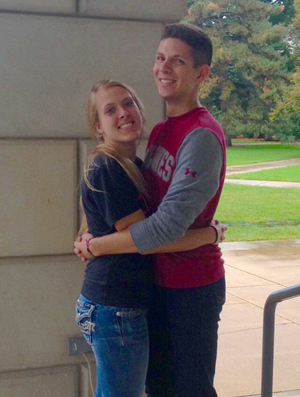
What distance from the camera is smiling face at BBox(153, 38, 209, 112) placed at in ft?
6.96

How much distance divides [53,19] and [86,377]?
172 centimetres

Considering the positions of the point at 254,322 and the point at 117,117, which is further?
the point at 254,322

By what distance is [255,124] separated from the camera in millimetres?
21984

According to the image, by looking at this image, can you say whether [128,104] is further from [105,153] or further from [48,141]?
[48,141]

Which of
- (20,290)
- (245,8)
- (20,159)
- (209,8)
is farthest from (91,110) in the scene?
(245,8)

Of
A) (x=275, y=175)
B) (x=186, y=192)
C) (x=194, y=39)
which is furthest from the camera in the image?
(x=275, y=175)

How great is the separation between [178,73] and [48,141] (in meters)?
0.99

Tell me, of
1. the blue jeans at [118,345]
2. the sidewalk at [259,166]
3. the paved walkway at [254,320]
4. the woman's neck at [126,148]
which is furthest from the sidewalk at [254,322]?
the sidewalk at [259,166]

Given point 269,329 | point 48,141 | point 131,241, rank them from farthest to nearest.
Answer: point 48,141 → point 269,329 → point 131,241

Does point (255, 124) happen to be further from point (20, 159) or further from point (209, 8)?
point (20, 159)

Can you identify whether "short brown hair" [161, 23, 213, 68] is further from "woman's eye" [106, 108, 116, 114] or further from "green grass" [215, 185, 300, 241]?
"green grass" [215, 185, 300, 241]

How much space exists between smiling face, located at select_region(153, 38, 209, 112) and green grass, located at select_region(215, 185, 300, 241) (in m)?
8.50

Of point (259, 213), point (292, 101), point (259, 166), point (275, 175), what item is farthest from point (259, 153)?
point (259, 213)

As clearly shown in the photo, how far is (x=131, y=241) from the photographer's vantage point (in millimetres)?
2008
